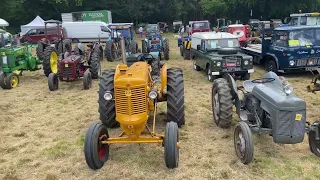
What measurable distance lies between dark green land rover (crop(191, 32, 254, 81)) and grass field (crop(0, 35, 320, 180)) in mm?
2196

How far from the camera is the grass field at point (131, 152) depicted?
4598 mm

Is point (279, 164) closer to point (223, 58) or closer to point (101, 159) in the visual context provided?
point (101, 159)

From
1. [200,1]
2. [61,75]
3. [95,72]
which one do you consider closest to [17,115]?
[61,75]

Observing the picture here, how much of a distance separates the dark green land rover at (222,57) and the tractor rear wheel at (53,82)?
4909 millimetres

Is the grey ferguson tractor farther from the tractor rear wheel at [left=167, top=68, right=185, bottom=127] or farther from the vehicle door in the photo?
the vehicle door

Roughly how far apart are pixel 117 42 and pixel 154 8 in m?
27.9

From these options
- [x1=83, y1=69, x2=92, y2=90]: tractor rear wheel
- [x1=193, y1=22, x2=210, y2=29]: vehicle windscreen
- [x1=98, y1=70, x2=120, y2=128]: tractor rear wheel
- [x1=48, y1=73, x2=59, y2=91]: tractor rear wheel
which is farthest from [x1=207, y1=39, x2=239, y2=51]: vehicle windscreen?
[x1=193, y1=22, x2=210, y2=29]: vehicle windscreen

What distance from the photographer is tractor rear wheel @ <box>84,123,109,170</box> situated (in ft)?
14.6

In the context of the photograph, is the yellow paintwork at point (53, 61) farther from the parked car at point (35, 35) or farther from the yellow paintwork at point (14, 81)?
the parked car at point (35, 35)

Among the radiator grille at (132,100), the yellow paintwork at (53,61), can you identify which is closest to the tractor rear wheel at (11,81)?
→ the yellow paintwork at (53,61)

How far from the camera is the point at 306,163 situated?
477 cm

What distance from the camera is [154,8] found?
140 feet

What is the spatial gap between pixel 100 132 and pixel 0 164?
5.86 ft

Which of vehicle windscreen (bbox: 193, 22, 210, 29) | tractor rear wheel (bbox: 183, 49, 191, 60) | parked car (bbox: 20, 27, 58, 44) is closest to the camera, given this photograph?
tractor rear wheel (bbox: 183, 49, 191, 60)
